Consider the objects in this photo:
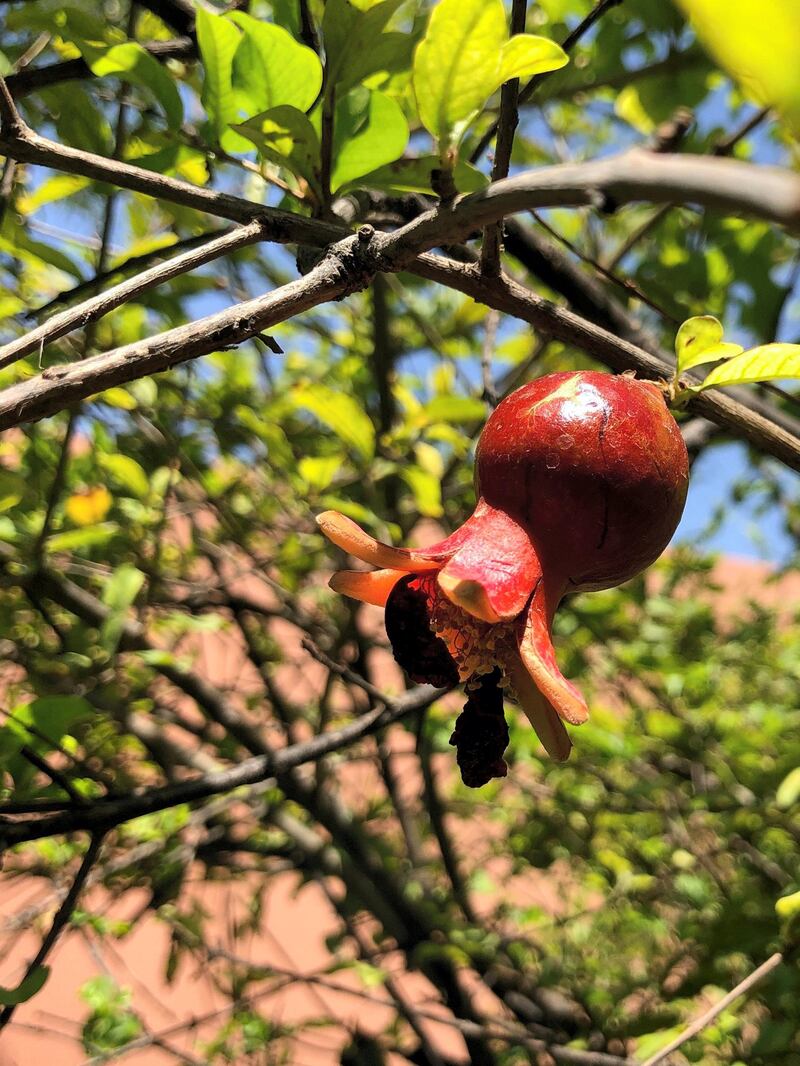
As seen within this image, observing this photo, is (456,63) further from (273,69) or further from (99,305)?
(99,305)

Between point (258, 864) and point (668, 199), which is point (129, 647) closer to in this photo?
point (258, 864)

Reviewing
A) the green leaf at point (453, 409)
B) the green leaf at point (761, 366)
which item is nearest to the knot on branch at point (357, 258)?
the green leaf at point (761, 366)

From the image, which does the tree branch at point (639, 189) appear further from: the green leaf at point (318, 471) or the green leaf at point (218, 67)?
the green leaf at point (318, 471)

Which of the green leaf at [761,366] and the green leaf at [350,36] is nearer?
the green leaf at [761,366]

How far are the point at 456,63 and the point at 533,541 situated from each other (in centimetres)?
33

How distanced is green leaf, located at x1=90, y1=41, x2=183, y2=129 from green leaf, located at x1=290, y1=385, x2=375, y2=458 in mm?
490

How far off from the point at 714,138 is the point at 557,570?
1236 millimetres

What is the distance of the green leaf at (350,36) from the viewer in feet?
2.20

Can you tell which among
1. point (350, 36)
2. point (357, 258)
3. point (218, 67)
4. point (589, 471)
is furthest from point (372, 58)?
point (589, 471)

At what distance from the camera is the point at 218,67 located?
697mm

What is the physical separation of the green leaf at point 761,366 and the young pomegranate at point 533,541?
0.18 feet

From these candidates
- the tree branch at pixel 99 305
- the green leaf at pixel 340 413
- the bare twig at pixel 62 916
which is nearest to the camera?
the tree branch at pixel 99 305

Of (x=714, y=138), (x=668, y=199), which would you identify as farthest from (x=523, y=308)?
(x=714, y=138)

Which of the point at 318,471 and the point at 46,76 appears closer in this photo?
the point at 46,76
